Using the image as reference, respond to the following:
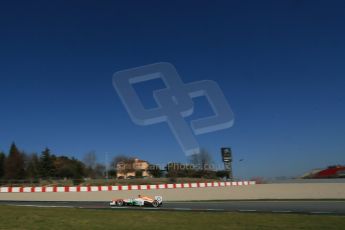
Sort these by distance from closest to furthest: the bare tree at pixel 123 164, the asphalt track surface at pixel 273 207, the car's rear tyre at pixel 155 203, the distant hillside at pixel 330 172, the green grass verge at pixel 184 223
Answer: the green grass verge at pixel 184 223 → the asphalt track surface at pixel 273 207 → the car's rear tyre at pixel 155 203 → the distant hillside at pixel 330 172 → the bare tree at pixel 123 164

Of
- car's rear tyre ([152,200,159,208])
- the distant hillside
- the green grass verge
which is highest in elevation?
the distant hillside

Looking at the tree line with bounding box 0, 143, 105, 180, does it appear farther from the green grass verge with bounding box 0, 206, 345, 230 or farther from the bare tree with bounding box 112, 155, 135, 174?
the green grass verge with bounding box 0, 206, 345, 230

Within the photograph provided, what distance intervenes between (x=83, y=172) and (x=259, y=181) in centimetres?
5441

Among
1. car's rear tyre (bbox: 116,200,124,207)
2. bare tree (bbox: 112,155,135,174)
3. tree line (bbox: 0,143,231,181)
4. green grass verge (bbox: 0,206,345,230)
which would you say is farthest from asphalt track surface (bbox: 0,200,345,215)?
bare tree (bbox: 112,155,135,174)

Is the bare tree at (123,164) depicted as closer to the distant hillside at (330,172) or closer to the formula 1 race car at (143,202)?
the distant hillside at (330,172)

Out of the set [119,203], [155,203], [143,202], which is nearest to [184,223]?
[155,203]

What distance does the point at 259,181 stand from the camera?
67938mm

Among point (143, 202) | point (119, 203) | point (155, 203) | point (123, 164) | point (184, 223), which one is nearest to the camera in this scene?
point (184, 223)

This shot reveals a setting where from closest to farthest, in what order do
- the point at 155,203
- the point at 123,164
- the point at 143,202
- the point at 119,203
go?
the point at 155,203
the point at 143,202
the point at 119,203
the point at 123,164

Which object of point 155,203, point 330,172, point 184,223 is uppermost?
point 330,172

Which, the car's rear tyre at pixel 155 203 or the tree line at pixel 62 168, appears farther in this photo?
the tree line at pixel 62 168

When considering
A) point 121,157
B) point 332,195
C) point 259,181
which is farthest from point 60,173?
point 332,195

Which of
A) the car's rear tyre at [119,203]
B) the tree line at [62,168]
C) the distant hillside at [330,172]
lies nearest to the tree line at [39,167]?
the tree line at [62,168]

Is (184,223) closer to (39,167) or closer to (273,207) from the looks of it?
(273,207)
